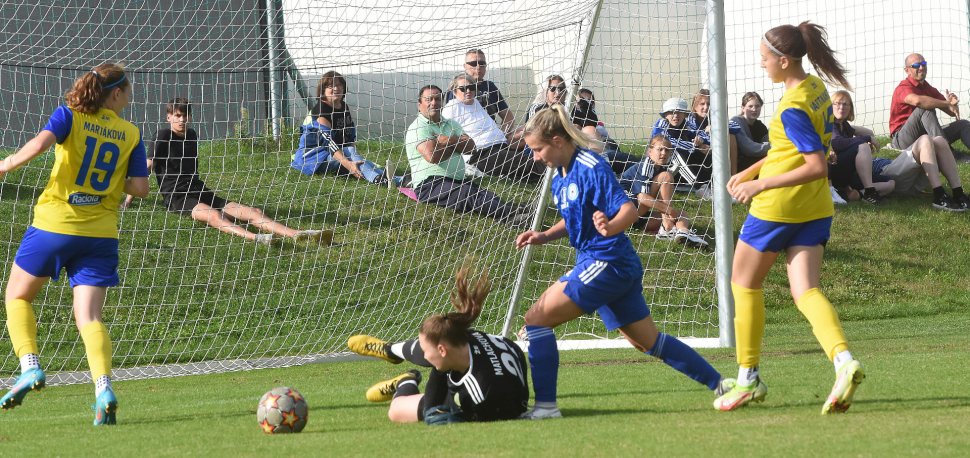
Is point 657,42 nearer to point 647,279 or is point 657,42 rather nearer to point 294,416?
point 647,279

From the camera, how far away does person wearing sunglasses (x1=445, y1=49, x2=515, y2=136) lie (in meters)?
7.80

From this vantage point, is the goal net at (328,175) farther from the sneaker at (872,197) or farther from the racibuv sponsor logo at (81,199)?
the sneaker at (872,197)

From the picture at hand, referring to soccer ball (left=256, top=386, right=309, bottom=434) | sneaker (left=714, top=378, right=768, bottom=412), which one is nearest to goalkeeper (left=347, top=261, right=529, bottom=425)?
soccer ball (left=256, top=386, right=309, bottom=434)

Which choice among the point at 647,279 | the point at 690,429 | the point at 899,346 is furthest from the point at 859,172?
the point at 690,429

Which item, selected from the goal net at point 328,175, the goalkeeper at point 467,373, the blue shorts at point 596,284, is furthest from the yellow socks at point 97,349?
the goal net at point 328,175

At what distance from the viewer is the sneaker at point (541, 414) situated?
12.7 ft

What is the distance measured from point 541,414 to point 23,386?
8.18 feet

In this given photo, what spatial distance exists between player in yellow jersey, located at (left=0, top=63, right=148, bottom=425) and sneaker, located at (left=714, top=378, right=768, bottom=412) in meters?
2.96

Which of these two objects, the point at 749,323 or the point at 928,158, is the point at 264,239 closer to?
the point at 749,323

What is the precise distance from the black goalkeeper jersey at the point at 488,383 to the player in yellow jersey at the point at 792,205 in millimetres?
919

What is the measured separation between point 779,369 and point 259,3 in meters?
6.27

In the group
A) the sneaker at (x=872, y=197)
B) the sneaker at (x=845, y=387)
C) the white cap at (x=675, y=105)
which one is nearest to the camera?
the sneaker at (x=845, y=387)

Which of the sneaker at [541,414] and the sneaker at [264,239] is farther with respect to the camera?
the sneaker at [264,239]

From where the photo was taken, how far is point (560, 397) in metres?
4.75
